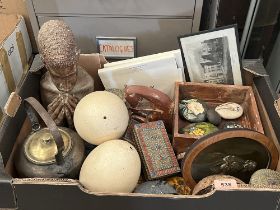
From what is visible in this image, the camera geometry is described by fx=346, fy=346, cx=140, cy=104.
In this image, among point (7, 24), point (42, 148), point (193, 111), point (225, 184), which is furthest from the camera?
point (7, 24)

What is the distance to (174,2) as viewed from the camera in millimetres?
1075

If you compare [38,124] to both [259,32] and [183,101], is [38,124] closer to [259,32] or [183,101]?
[183,101]

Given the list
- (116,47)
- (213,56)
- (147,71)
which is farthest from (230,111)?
(116,47)

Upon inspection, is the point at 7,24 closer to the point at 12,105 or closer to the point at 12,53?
the point at 12,53

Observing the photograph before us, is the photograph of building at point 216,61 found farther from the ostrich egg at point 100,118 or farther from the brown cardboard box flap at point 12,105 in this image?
the brown cardboard box flap at point 12,105

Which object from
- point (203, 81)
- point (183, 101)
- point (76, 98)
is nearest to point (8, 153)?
point (76, 98)

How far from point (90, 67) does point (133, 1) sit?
257mm

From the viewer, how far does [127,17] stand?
1.11 meters

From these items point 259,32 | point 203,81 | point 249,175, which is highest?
point 259,32

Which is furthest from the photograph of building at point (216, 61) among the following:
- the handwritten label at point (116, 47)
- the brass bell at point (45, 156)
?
the brass bell at point (45, 156)

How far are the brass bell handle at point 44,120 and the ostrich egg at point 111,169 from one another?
75 mm

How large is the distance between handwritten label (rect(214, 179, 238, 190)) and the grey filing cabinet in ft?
1.74

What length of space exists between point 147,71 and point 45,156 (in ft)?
1.37

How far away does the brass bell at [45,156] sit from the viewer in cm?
89
